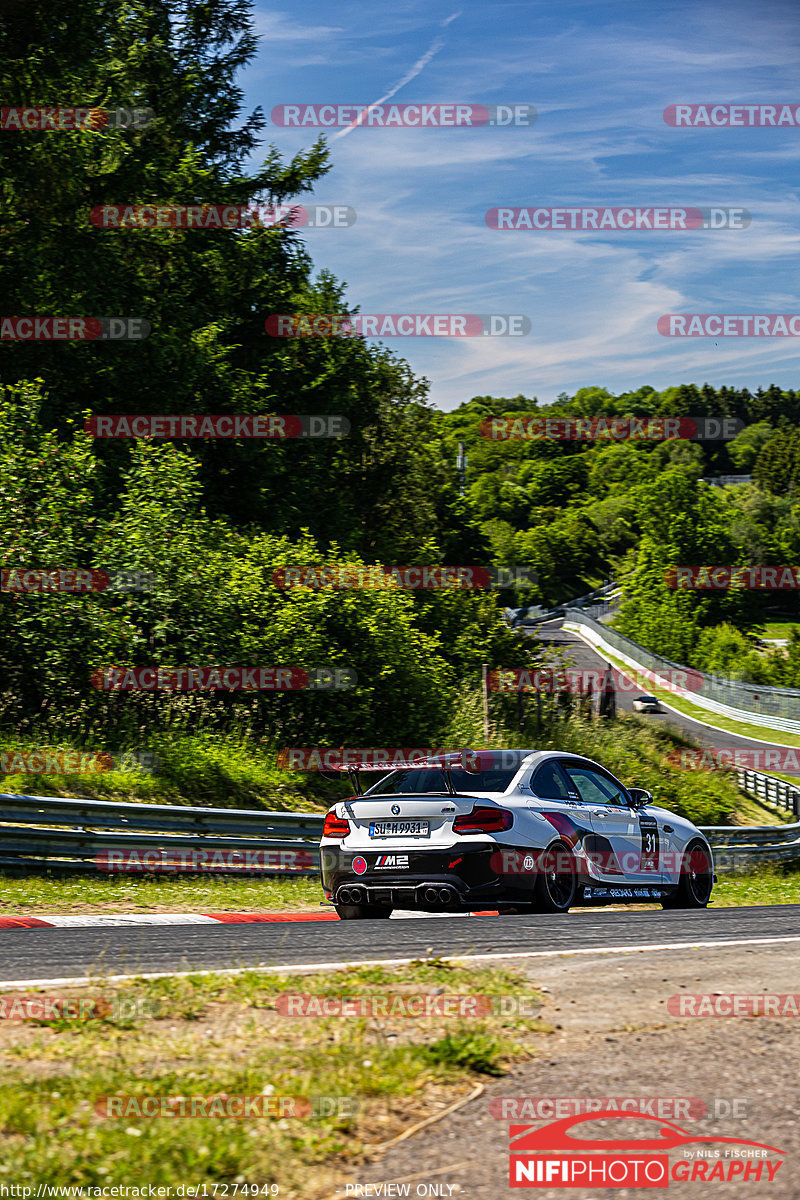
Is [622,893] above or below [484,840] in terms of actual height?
below

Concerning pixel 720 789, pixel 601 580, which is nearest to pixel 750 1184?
pixel 720 789

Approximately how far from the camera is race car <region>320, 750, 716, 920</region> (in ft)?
29.4

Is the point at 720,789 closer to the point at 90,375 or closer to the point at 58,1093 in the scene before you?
the point at 90,375

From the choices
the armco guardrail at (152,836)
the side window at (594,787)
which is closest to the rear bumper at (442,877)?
the side window at (594,787)

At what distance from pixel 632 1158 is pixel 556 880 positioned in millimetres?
5987

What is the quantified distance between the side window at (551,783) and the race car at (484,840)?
0.04ft

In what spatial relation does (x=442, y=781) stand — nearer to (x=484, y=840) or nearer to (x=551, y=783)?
(x=484, y=840)

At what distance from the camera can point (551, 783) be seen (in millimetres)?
9984

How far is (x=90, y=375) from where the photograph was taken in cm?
2547

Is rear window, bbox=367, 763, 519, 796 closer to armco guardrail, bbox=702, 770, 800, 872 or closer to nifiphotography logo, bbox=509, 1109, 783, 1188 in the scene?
nifiphotography logo, bbox=509, 1109, 783, 1188

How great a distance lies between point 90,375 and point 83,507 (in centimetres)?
861

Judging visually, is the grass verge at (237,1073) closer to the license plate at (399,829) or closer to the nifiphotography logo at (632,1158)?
the nifiphotography logo at (632,1158)

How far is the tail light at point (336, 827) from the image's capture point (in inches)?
373

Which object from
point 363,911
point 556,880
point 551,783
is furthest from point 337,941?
point 551,783
